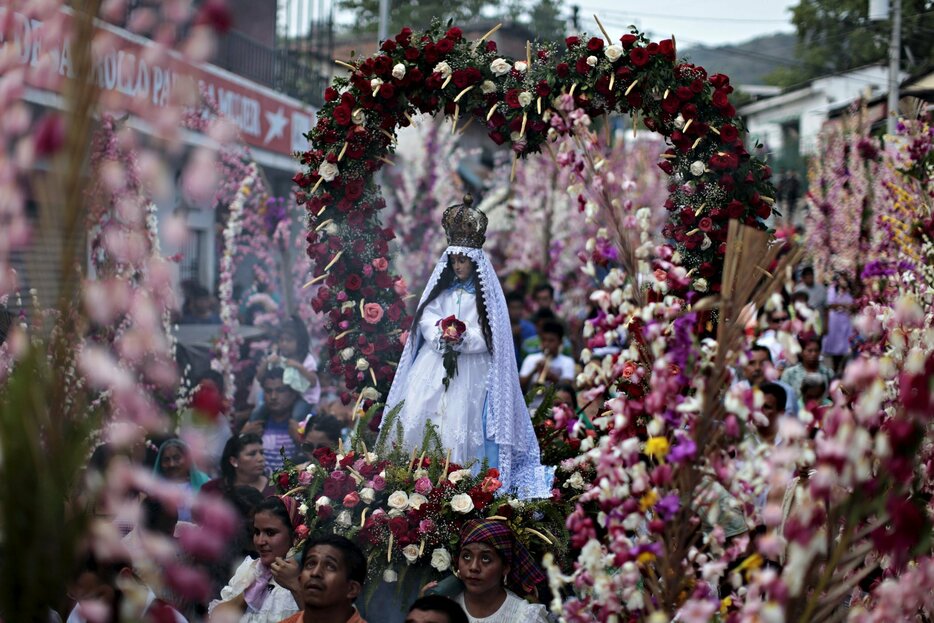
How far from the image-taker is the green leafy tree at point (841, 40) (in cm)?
2975

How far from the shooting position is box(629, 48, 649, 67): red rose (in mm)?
7737

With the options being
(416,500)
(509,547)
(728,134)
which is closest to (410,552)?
(416,500)

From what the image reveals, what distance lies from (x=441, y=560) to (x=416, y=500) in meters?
0.39

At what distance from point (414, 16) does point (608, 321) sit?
33215mm

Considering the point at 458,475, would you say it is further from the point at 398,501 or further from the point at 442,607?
the point at 442,607

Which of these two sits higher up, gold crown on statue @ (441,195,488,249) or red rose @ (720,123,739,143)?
red rose @ (720,123,739,143)

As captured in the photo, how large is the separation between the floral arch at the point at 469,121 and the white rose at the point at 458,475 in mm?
1713

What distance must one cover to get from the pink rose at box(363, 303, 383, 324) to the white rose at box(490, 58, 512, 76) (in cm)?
183

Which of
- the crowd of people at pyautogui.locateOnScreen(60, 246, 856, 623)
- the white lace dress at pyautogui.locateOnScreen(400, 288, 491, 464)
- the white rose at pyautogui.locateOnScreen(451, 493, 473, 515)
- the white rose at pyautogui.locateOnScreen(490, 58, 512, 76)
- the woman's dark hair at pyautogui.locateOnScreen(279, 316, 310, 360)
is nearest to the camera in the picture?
the crowd of people at pyautogui.locateOnScreen(60, 246, 856, 623)

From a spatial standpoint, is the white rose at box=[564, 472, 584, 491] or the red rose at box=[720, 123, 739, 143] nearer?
A: the white rose at box=[564, 472, 584, 491]

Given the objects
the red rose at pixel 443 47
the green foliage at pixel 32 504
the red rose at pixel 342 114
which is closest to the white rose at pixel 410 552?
the red rose at pixel 342 114

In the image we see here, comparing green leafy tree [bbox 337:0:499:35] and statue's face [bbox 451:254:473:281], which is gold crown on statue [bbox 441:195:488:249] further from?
green leafy tree [bbox 337:0:499:35]

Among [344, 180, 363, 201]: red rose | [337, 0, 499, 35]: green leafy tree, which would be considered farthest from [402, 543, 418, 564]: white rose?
[337, 0, 499, 35]: green leafy tree

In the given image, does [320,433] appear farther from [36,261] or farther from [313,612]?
[36,261]
